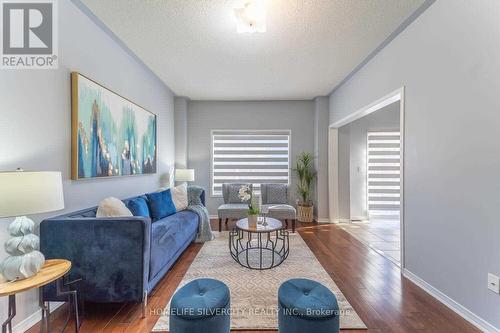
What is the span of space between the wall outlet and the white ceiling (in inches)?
96.9

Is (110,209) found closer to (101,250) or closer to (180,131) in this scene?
(101,250)

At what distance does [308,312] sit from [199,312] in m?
0.67

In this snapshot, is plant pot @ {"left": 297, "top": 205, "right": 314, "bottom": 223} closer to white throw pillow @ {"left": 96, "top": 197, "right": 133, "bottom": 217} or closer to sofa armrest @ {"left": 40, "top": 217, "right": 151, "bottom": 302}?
white throw pillow @ {"left": 96, "top": 197, "right": 133, "bottom": 217}

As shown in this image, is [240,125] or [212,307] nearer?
[212,307]

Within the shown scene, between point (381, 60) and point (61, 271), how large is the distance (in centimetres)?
399

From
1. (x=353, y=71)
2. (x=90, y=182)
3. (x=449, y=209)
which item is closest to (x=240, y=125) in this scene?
(x=353, y=71)

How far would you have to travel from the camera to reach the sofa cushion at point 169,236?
87.3 inches

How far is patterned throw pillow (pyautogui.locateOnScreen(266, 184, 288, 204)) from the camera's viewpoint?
16.2 feet

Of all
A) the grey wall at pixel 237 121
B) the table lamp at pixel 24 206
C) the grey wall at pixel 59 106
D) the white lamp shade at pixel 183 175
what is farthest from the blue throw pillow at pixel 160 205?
the grey wall at pixel 237 121

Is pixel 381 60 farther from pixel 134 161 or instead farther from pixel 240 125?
pixel 134 161

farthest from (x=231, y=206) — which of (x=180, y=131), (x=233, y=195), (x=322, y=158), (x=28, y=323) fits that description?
(x=28, y=323)

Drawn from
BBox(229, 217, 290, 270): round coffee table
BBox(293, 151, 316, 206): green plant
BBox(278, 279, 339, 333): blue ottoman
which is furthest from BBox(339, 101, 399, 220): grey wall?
BBox(278, 279, 339, 333): blue ottoman

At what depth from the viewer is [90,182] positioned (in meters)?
2.47

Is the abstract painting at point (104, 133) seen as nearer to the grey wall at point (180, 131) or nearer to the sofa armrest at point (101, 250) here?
the sofa armrest at point (101, 250)
